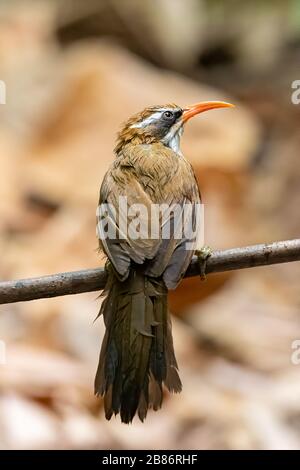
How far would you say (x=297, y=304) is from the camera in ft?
33.8

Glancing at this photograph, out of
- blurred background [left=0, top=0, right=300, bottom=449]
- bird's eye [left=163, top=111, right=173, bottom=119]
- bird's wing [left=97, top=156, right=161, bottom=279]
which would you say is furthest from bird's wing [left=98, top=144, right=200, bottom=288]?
blurred background [left=0, top=0, right=300, bottom=449]

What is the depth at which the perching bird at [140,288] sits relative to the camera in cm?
527

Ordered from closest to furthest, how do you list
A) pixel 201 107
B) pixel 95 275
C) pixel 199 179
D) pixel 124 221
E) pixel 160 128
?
pixel 95 275, pixel 124 221, pixel 201 107, pixel 160 128, pixel 199 179

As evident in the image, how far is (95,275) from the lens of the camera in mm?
5480

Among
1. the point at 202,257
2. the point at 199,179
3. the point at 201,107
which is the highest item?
the point at 199,179

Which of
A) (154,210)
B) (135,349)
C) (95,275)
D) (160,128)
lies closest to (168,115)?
(160,128)

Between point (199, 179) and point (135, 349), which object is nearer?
point (135, 349)

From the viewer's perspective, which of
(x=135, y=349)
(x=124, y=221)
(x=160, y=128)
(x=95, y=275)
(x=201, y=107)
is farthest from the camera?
(x=160, y=128)

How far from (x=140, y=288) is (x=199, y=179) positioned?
17.1ft

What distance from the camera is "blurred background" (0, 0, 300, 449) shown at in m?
7.84

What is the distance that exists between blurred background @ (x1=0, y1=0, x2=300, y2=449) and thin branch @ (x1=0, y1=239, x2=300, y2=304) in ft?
6.59

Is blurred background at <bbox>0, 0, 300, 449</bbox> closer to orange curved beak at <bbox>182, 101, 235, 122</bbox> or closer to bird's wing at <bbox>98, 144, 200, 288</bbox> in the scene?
bird's wing at <bbox>98, 144, 200, 288</bbox>

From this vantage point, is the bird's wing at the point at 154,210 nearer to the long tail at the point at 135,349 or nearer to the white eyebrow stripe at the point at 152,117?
the long tail at the point at 135,349

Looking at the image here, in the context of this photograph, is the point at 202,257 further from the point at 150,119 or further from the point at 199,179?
the point at 199,179
